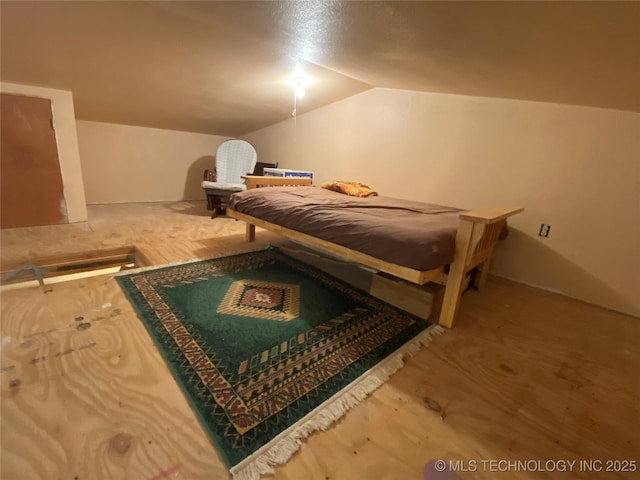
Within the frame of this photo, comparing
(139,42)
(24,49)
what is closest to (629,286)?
(139,42)

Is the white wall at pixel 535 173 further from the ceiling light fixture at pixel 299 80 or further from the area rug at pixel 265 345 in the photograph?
the area rug at pixel 265 345

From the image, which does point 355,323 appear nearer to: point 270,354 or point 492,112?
point 270,354

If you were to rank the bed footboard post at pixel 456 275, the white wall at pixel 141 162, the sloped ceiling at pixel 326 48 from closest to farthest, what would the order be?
the sloped ceiling at pixel 326 48 → the bed footboard post at pixel 456 275 → the white wall at pixel 141 162

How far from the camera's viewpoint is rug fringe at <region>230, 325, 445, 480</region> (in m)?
0.84

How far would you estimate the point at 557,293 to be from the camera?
2.34 meters

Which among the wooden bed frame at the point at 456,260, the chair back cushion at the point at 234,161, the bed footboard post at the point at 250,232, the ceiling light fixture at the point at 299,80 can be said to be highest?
the ceiling light fixture at the point at 299,80

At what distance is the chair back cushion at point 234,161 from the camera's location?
4086mm

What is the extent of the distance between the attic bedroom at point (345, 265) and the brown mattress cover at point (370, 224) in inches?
0.8

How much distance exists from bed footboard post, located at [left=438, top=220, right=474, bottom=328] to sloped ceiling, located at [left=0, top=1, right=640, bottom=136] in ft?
2.91

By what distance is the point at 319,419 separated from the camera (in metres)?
1.00

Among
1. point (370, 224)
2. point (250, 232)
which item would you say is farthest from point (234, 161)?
point (370, 224)

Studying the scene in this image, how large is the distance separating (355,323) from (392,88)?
2.70 m

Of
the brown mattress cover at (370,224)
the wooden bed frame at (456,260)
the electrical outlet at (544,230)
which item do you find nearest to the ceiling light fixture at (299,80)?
the brown mattress cover at (370,224)

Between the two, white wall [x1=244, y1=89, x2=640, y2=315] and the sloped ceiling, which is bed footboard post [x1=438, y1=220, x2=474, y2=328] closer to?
the sloped ceiling
